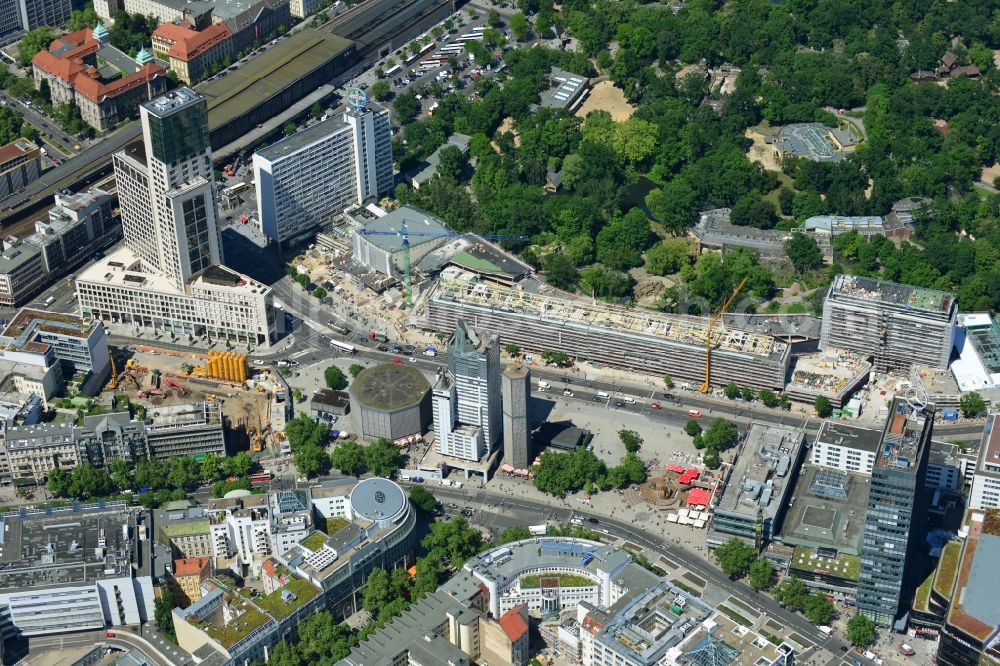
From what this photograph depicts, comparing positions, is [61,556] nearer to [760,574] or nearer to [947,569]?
[760,574]

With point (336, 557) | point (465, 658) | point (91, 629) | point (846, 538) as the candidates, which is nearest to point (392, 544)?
point (336, 557)

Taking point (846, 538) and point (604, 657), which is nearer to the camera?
point (604, 657)

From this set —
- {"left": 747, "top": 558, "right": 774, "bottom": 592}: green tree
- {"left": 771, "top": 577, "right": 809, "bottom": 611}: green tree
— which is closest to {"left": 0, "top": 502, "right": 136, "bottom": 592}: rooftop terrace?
{"left": 747, "top": 558, "right": 774, "bottom": 592}: green tree

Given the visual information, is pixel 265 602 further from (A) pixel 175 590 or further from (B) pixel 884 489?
(B) pixel 884 489

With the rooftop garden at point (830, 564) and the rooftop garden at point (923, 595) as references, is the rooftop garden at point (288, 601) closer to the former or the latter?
the rooftop garden at point (830, 564)

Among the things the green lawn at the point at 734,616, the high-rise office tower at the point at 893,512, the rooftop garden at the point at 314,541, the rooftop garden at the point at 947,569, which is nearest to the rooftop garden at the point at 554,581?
the green lawn at the point at 734,616

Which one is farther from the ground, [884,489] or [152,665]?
[884,489]

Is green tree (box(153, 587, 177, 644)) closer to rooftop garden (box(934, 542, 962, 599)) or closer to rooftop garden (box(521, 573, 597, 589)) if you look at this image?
rooftop garden (box(521, 573, 597, 589))
